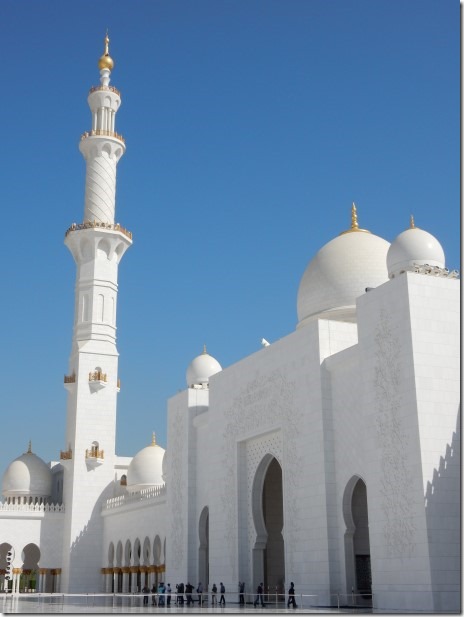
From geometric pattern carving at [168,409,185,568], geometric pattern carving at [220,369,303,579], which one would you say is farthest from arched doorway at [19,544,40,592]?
geometric pattern carving at [220,369,303,579]

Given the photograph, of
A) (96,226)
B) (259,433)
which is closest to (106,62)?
(96,226)

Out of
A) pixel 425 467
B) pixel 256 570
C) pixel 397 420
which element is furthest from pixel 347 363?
pixel 256 570

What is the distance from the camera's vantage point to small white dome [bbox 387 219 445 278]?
12875 millimetres

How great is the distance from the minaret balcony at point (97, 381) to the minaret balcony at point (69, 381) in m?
0.61

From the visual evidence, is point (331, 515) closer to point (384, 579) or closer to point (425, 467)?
point (384, 579)

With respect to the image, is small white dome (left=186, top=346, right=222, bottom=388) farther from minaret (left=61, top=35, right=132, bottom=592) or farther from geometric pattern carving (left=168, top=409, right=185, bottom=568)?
minaret (left=61, top=35, right=132, bottom=592)

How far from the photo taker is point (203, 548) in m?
18.4

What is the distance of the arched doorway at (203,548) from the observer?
18.0m

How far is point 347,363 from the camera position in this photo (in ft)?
44.0

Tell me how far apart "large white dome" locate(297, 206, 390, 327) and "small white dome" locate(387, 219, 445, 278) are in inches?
95.9

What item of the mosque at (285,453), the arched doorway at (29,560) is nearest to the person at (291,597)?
the mosque at (285,453)

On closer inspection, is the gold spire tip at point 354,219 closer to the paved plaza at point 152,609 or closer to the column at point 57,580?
the paved plaza at point 152,609

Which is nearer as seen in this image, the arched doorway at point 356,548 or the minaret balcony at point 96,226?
the arched doorway at point 356,548

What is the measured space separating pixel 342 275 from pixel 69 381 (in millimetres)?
12233
